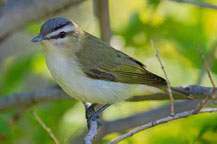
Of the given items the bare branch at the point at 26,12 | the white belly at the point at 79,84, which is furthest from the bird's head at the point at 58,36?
the bare branch at the point at 26,12

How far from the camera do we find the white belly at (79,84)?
149 inches

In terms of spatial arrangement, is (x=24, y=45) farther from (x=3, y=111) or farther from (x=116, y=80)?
(x=116, y=80)

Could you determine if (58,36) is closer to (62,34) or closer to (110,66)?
(62,34)

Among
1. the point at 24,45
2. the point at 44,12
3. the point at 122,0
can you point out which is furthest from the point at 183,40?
the point at 24,45

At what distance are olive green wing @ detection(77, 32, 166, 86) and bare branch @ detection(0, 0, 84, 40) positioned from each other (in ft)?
2.14

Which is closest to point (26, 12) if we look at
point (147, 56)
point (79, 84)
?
point (79, 84)

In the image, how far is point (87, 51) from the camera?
13.8 ft

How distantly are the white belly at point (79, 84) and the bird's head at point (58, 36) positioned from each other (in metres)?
0.11

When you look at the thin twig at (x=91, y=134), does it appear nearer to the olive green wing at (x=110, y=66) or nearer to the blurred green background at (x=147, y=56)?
the olive green wing at (x=110, y=66)

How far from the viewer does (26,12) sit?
4.61m

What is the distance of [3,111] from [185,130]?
2.40 metres

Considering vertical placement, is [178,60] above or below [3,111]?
above

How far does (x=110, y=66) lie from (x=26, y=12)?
125 cm

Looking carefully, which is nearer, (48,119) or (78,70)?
(78,70)
